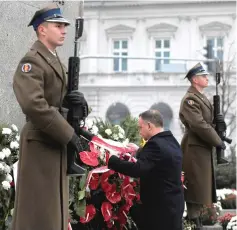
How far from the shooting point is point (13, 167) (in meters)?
5.10

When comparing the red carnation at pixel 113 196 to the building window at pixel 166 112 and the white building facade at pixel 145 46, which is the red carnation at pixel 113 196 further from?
the white building facade at pixel 145 46

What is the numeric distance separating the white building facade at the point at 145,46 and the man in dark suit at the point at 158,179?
3191 cm

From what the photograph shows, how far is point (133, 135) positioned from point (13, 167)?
2.65 meters

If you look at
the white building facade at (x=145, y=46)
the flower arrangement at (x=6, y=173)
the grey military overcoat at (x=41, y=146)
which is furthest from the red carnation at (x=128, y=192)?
the white building facade at (x=145, y=46)

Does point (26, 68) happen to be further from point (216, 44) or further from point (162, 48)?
point (162, 48)

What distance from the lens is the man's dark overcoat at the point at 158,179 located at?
16.7ft

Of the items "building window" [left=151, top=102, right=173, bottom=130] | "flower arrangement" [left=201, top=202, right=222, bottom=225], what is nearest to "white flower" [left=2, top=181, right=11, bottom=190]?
"flower arrangement" [left=201, top=202, right=222, bottom=225]

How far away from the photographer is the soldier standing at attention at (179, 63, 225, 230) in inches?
271

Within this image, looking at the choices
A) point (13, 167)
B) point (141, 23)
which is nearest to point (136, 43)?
point (141, 23)

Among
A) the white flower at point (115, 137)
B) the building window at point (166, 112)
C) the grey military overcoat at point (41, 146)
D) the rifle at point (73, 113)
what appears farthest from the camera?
the building window at point (166, 112)

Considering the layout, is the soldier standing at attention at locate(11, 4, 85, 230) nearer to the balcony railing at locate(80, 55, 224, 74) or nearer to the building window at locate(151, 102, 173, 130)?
the building window at locate(151, 102, 173, 130)

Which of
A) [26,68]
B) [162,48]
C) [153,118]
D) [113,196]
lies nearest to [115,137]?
[113,196]

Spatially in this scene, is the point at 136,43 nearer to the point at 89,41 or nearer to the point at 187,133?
the point at 89,41

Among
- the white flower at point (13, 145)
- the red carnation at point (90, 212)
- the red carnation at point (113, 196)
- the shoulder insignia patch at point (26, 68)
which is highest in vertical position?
the shoulder insignia patch at point (26, 68)
